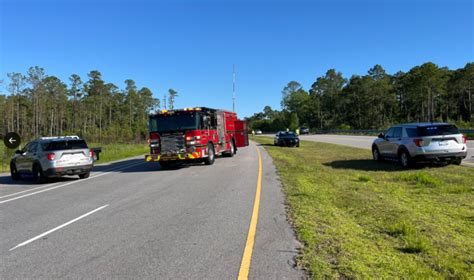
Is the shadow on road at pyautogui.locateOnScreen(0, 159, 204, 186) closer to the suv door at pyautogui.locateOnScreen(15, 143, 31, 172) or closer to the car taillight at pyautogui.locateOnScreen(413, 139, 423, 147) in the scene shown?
the suv door at pyautogui.locateOnScreen(15, 143, 31, 172)

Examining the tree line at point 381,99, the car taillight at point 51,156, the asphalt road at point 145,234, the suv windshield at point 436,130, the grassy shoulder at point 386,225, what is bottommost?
the asphalt road at point 145,234

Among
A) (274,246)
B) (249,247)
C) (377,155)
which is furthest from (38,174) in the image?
(377,155)

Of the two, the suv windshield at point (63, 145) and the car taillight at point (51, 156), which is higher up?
the suv windshield at point (63, 145)

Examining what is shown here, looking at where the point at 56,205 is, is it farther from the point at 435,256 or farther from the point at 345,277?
the point at 435,256

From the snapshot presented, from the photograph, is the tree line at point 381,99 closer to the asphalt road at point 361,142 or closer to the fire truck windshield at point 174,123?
the asphalt road at point 361,142

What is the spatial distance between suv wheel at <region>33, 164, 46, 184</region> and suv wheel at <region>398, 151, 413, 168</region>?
45.6ft

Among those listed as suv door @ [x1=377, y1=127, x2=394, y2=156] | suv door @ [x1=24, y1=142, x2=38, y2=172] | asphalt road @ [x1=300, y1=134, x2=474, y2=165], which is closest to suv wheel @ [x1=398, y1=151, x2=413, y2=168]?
suv door @ [x1=377, y1=127, x2=394, y2=156]

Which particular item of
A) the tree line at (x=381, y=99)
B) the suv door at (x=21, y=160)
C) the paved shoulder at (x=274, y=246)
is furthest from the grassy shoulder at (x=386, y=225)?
the tree line at (x=381, y=99)

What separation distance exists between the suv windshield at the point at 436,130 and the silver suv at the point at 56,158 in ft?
42.4

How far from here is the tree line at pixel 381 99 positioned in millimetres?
86562

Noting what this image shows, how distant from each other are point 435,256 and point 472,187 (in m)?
5.73

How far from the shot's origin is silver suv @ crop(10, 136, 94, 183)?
14.7 m

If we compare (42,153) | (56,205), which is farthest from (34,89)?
(56,205)

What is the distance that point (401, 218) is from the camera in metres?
6.91
